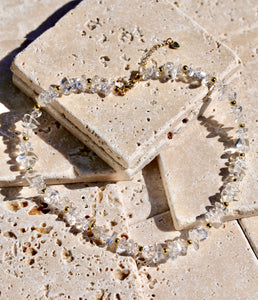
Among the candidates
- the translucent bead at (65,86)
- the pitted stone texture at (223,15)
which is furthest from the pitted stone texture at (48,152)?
the pitted stone texture at (223,15)

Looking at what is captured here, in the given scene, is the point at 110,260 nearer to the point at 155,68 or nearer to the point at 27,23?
the point at 155,68

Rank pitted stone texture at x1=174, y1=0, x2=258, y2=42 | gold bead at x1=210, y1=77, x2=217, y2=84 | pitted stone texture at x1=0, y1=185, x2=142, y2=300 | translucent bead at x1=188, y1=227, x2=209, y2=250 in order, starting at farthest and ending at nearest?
pitted stone texture at x1=174, y1=0, x2=258, y2=42
gold bead at x1=210, y1=77, x2=217, y2=84
translucent bead at x1=188, y1=227, x2=209, y2=250
pitted stone texture at x1=0, y1=185, x2=142, y2=300

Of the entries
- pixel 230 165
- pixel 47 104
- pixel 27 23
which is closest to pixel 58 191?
pixel 47 104

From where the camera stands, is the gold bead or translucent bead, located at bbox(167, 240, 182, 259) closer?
translucent bead, located at bbox(167, 240, 182, 259)

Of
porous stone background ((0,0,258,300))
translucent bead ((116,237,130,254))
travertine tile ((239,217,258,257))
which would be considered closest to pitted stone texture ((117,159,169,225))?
porous stone background ((0,0,258,300))

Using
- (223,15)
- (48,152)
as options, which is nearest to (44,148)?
(48,152)

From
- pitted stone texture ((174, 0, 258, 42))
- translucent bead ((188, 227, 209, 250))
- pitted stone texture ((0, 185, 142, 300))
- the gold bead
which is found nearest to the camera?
pitted stone texture ((0, 185, 142, 300))

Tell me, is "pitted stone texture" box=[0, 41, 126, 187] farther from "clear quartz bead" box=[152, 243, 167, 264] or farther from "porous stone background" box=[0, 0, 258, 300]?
"clear quartz bead" box=[152, 243, 167, 264]
